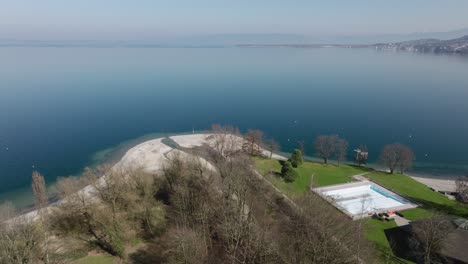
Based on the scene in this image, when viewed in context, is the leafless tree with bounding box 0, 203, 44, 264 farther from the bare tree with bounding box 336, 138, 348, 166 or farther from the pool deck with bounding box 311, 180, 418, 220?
the bare tree with bounding box 336, 138, 348, 166

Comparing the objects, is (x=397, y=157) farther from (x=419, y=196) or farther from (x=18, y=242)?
(x=18, y=242)

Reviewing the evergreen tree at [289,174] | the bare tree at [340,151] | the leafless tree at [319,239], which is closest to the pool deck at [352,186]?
the evergreen tree at [289,174]

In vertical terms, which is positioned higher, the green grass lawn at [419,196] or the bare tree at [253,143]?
the bare tree at [253,143]

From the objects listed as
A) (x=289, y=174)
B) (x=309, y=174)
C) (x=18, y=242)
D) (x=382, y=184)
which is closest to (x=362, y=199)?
(x=382, y=184)

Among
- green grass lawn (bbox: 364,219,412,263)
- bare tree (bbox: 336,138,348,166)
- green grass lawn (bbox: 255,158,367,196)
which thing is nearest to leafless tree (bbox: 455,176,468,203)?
green grass lawn (bbox: 364,219,412,263)

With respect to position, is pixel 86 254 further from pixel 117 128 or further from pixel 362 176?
pixel 117 128

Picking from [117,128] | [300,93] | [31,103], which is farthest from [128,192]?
[300,93]

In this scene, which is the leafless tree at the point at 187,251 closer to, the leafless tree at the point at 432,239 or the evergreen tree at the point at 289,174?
the leafless tree at the point at 432,239

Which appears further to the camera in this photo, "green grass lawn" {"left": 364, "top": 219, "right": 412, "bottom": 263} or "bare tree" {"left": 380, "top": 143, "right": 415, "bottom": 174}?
"bare tree" {"left": 380, "top": 143, "right": 415, "bottom": 174}
